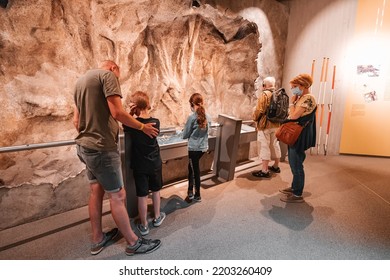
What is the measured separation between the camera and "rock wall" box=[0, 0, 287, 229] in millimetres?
2426

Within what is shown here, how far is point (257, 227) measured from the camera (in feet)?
8.61

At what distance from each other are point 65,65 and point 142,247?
2046mm

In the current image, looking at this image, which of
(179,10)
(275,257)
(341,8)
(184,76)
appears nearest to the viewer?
(275,257)

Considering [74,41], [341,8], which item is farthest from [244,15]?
[74,41]

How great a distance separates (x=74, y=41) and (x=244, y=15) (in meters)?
2.91

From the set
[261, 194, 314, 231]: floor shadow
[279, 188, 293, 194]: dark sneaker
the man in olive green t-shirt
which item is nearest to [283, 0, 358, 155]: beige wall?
[279, 188, 293, 194]: dark sneaker

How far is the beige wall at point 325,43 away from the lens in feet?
16.1

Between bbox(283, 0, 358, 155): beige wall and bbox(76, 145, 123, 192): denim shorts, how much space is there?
4636mm

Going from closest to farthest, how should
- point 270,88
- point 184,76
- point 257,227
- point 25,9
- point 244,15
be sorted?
point 25,9 → point 257,227 → point 270,88 → point 184,76 → point 244,15

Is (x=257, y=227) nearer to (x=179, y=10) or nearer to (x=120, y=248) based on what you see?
(x=120, y=248)

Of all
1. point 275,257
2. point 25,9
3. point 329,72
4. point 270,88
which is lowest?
point 275,257

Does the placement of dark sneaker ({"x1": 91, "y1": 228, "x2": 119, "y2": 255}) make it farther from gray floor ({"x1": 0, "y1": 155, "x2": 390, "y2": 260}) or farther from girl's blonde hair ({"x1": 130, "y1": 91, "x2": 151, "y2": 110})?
girl's blonde hair ({"x1": 130, "y1": 91, "x2": 151, "y2": 110})

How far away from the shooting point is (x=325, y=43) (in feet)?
16.6

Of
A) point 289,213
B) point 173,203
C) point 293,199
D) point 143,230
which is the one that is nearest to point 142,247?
point 143,230
